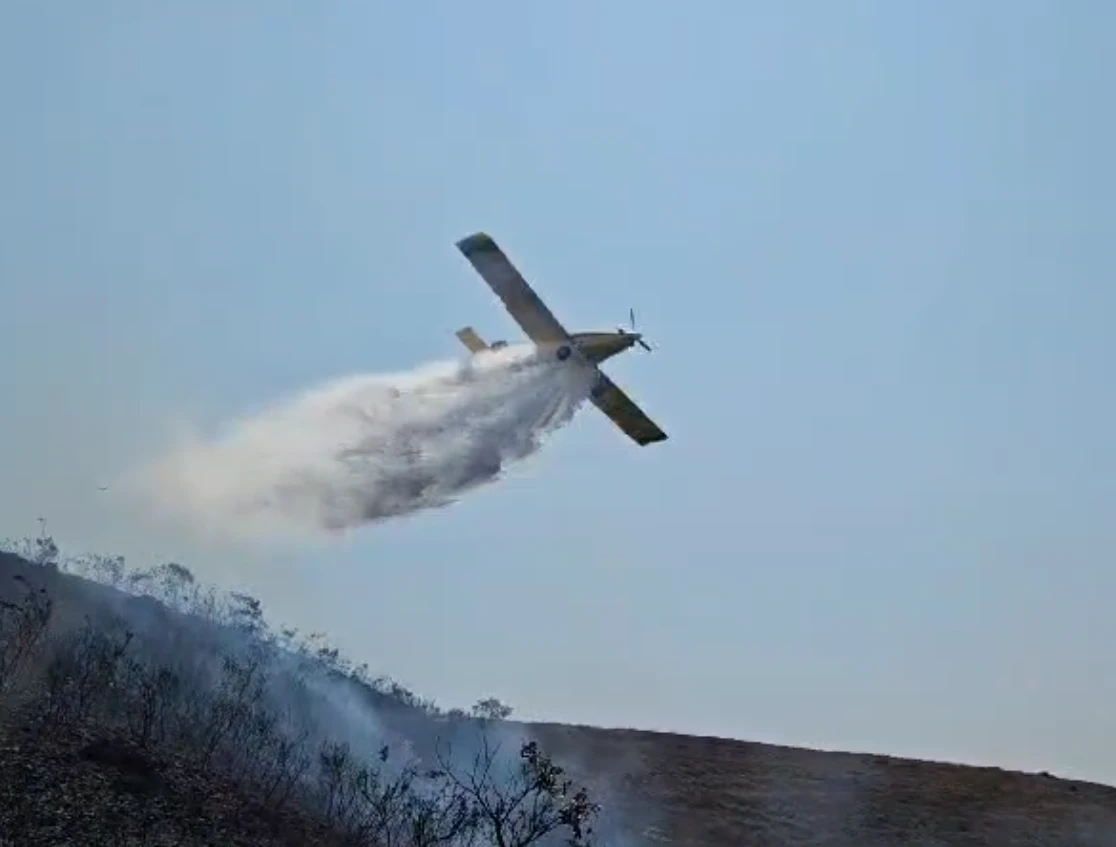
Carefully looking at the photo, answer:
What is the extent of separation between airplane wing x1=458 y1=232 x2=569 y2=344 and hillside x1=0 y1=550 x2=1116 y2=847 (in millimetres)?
10243

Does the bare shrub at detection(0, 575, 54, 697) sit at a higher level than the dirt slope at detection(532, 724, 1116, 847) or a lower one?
lower

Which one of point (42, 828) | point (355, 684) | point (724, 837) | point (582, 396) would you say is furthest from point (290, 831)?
point (355, 684)

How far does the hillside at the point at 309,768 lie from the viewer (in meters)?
26.9

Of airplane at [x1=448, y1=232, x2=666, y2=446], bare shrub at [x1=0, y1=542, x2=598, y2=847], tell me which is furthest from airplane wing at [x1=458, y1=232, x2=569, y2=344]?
bare shrub at [x1=0, y1=542, x2=598, y2=847]

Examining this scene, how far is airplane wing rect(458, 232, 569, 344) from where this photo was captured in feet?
100.0

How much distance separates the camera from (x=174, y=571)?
176ft

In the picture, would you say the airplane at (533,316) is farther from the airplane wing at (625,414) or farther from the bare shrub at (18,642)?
the bare shrub at (18,642)

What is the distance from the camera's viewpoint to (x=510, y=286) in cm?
3059

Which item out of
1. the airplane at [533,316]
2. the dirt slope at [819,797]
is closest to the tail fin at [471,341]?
the airplane at [533,316]

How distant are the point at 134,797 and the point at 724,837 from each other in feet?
64.2

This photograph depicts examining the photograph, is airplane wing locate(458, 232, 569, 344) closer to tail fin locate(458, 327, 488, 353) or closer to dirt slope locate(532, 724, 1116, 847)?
tail fin locate(458, 327, 488, 353)

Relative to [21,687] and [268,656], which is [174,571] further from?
[21,687]

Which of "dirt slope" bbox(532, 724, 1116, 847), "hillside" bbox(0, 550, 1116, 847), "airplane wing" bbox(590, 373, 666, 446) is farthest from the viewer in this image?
"dirt slope" bbox(532, 724, 1116, 847)

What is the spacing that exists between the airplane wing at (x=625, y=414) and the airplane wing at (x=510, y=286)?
208 centimetres
